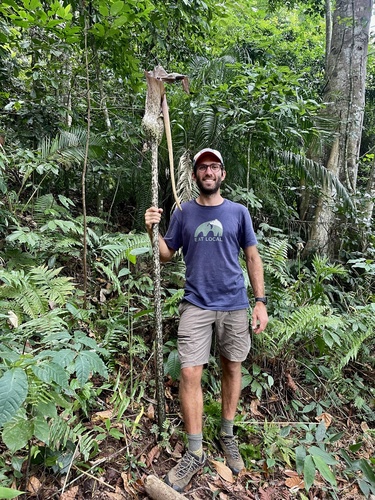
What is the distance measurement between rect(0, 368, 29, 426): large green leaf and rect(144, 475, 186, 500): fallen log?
134 centimetres

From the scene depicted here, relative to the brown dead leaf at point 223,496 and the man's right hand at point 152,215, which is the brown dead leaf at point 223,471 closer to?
the brown dead leaf at point 223,496

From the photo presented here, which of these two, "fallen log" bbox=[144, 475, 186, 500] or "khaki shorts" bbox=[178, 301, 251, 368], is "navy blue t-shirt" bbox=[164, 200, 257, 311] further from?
"fallen log" bbox=[144, 475, 186, 500]

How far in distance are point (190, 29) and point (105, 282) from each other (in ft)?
10.6

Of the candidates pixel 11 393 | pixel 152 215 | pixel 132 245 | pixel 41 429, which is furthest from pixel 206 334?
pixel 11 393

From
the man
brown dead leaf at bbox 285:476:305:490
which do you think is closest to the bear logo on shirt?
the man

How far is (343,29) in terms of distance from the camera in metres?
5.88

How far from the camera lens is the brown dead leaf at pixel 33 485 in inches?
77.6

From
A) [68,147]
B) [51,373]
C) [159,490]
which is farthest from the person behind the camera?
[68,147]

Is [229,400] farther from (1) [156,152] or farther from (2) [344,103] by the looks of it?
(2) [344,103]

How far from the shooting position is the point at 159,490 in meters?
2.17

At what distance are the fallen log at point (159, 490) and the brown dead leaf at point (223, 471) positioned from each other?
→ 20.3 inches

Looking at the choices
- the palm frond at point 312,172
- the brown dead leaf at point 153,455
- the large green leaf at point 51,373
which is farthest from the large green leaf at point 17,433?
the palm frond at point 312,172

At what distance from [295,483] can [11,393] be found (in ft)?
7.72

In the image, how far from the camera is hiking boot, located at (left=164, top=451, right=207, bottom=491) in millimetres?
2342
